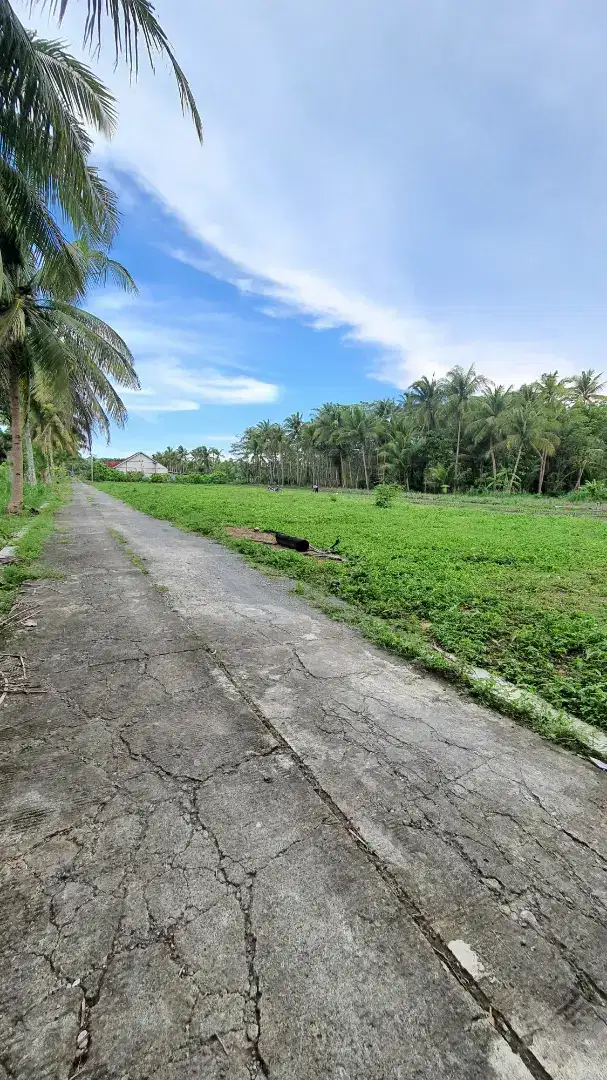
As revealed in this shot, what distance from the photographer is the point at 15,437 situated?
38.9ft

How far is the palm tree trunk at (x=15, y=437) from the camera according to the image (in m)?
11.5

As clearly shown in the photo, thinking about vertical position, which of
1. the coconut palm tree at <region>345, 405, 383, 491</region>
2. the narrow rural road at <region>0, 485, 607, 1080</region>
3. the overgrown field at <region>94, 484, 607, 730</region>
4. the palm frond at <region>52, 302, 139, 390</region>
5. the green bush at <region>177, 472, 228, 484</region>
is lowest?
the narrow rural road at <region>0, 485, 607, 1080</region>

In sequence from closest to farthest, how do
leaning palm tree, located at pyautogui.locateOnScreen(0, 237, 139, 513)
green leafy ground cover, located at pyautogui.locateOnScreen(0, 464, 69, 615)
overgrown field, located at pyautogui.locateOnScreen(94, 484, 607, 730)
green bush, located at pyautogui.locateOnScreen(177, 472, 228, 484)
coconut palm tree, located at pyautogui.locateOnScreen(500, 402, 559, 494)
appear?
overgrown field, located at pyautogui.locateOnScreen(94, 484, 607, 730), green leafy ground cover, located at pyautogui.locateOnScreen(0, 464, 69, 615), leaning palm tree, located at pyautogui.locateOnScreen(0, 237, 139, 513), coconut palm tree, located at pyautogui.locateOnScreen(500, 402, 559, 494), green bush, located at pyautogui.locateOnScreen(177, 472, 228, 484)

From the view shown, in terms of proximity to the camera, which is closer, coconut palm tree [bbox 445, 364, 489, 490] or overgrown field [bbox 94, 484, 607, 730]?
overgrown field [bbox 94, 484, 607, 730]

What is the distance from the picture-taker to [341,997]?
1343 mm

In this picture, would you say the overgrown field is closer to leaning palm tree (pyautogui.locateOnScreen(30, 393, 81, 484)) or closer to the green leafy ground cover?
the green leafy ground cover

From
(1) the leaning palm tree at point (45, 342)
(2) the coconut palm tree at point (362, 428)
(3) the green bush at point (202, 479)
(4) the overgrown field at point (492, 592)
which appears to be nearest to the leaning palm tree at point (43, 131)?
(1) the leaning palm tree at point (45, 342)

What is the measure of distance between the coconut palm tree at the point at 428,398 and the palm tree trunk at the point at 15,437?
40142 millimetres

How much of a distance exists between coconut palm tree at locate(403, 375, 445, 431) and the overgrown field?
1443 inches

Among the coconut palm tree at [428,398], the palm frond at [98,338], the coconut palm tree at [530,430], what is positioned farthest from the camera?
the coconut palm tree at [428,398]

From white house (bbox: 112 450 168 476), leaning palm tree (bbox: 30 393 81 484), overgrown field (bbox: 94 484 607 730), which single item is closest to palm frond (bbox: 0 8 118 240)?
overgrown field (bbox: 94 484 607 730)

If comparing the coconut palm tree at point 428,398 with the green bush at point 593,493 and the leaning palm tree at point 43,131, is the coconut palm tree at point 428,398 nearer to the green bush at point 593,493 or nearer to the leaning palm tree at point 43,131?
the green bush at point 593,493

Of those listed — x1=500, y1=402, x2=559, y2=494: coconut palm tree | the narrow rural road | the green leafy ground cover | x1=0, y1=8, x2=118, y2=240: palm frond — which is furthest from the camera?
x1=500, y1=402, x2=559, y2=494: coconut palm tree

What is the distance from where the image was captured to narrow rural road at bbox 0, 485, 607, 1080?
124cm
